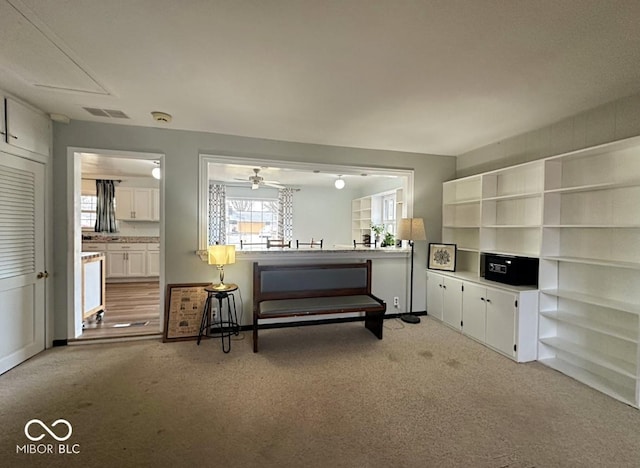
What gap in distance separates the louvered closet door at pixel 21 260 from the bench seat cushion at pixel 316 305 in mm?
2286

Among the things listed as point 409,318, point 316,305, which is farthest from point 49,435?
point 409,318

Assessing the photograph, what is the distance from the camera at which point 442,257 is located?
4309mm

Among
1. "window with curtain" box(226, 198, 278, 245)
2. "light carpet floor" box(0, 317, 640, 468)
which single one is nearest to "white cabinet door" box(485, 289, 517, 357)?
"light carpet floor" box(0, 317, 640, 468)

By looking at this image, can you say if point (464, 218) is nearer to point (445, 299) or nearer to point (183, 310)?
point (445, 299)

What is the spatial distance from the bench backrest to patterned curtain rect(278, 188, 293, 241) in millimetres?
4267

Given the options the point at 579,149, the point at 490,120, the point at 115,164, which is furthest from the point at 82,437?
the point at 115,164

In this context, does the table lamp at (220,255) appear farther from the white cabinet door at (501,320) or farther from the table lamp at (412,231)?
the white cabinet door at (501,320)

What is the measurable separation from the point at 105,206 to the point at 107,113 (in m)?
4.50

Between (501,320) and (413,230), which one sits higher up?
(413,230)

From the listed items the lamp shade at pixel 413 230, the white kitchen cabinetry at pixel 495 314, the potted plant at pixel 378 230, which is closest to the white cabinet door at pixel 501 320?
the white kitchen cabinetry at pixel 495 314

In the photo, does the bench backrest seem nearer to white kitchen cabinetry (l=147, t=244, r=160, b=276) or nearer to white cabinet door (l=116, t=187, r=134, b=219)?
white kitchen cabinetry (l=147, t=244, r=160, b=276)

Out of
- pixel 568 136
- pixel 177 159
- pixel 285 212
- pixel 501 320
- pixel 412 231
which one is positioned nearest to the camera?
pixel 568 136

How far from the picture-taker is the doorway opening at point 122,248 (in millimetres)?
3963

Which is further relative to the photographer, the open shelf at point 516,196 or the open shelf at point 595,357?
the open shelf at point 516,196
